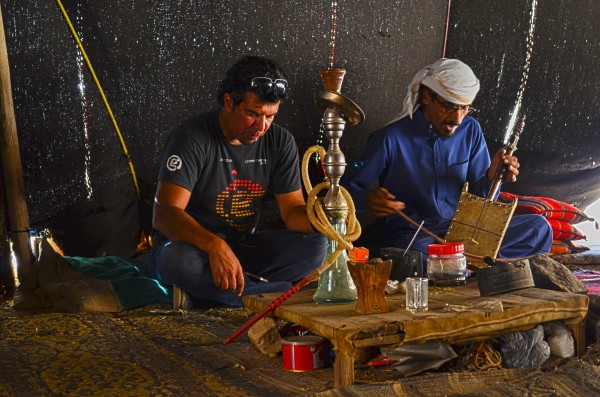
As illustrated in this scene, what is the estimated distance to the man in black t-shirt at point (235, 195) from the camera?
10.7 ft

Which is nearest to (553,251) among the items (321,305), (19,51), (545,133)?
(545,133)

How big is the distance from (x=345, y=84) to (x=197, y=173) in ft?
4.26

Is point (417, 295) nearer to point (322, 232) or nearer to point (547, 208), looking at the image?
point (322, 232)

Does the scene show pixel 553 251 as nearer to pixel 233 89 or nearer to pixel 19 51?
Answer: pixel 233 89

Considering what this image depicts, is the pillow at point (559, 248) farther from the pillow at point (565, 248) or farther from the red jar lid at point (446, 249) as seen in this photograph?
the red jar lid at point (446, 249)

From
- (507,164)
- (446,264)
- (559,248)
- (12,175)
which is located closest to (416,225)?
(507,164)

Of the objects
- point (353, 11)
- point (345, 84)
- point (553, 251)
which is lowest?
point (553, 251)

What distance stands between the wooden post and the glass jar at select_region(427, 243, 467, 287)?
78.8 inches

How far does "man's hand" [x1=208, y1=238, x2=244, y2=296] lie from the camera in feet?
9.70

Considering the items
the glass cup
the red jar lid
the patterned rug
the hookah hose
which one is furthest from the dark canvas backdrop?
the glass cup

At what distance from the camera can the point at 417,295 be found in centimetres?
224

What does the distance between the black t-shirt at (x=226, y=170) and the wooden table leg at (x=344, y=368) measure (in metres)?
1.40

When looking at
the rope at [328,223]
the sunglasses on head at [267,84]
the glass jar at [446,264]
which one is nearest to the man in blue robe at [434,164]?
the sunglasses on head at [267,84]

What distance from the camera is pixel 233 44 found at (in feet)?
13.4
